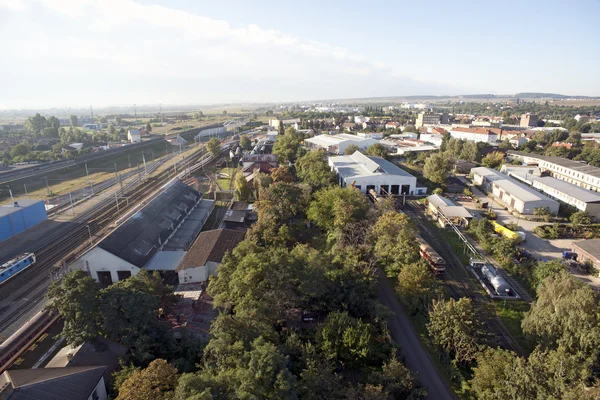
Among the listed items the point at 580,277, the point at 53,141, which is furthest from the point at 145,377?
the point at 53,141

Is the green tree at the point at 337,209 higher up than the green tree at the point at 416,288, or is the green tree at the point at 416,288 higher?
the green tree at the point at 337,209

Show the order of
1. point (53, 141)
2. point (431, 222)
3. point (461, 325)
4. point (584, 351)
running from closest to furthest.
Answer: point (584, 351)
point (461, 325)
point (431, 222)
point (53, 141)

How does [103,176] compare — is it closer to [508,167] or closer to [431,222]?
[431,222]

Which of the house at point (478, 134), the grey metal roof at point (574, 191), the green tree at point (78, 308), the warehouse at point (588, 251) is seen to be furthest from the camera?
Result: the house at point (478, 134)

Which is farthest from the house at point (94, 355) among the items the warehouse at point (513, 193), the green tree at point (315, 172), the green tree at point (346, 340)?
the warehouse at point (513, 193)

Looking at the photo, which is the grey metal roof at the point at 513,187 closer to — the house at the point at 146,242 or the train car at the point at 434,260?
the train car at the point at 434,260

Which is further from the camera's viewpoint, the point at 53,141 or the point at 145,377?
the point at 53,141
